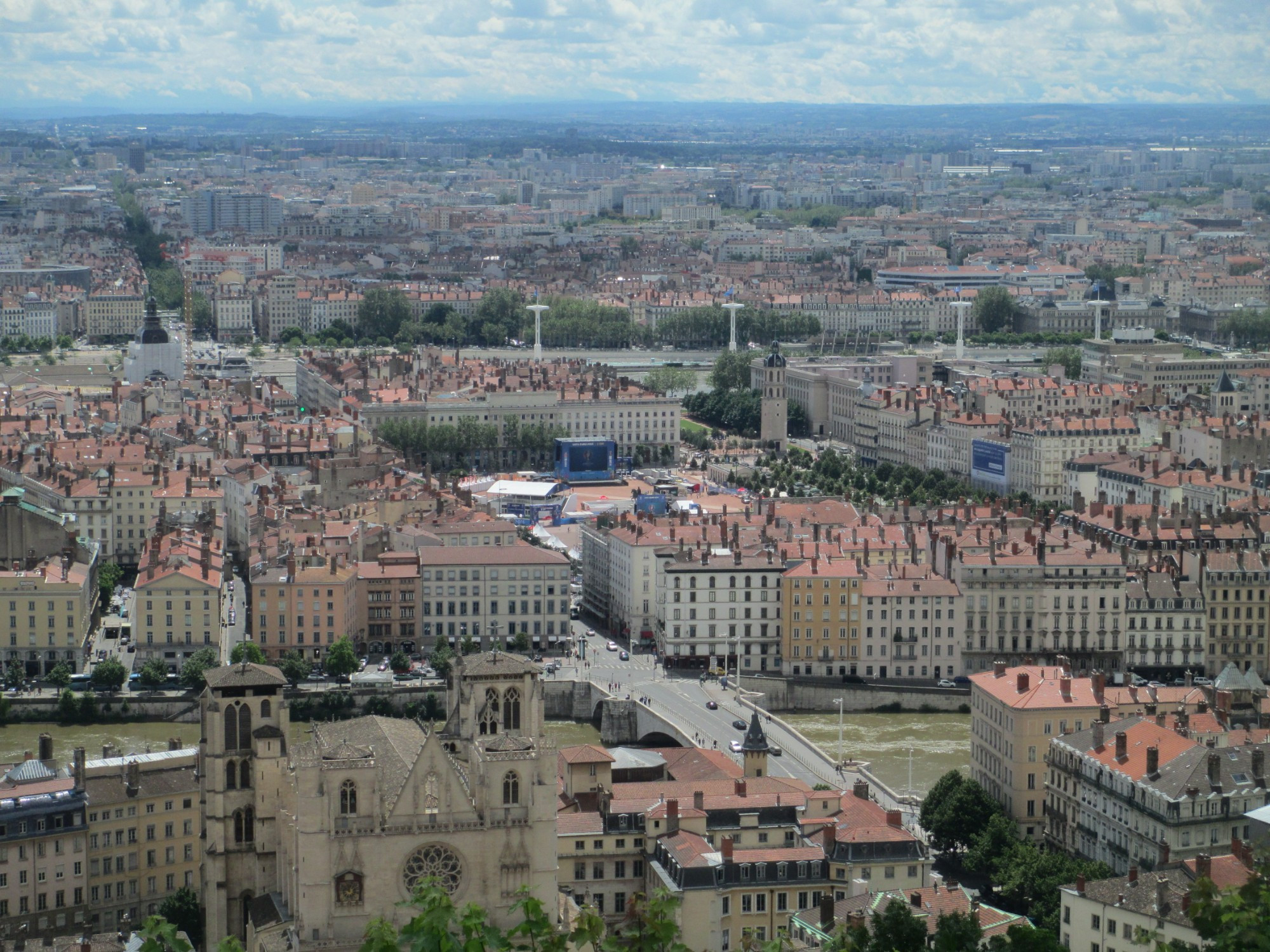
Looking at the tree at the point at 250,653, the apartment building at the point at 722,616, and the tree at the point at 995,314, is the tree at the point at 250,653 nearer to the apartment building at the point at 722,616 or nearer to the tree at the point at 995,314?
the apartment building at the point at 722,616

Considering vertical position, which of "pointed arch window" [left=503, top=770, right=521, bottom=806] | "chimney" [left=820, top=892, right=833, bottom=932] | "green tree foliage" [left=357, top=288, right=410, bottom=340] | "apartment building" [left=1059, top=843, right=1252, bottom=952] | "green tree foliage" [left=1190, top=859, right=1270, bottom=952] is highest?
"green tree foliage" [left=1190, top=859, right=1270, bottom=952]

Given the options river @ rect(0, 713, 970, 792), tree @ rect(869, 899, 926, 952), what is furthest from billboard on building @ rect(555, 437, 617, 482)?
tree @ rect(869, 899, 926, 952)

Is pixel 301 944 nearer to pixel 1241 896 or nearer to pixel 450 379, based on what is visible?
pixel 1241 896

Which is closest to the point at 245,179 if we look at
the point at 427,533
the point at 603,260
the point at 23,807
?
the point at 603,260

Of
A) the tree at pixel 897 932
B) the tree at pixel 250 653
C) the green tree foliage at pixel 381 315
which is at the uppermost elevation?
the tree at pixel 897 932

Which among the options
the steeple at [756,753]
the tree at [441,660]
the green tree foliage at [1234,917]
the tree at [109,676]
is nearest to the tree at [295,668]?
the tree at [441,660]

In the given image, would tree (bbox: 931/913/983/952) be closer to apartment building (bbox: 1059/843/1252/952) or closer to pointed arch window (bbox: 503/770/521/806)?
apartment building (bbox: 1059/843/1252/952)

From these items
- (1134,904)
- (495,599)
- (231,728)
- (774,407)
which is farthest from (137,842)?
(774,407)
